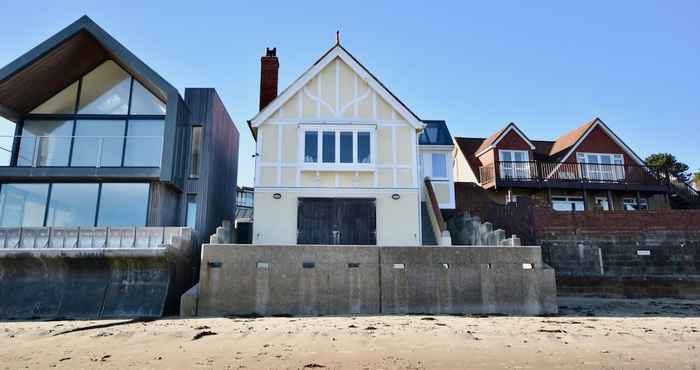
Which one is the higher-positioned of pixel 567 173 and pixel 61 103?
pixel 61 103

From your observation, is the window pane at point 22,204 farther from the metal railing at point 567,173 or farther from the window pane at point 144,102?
the metal railing at point 567,173

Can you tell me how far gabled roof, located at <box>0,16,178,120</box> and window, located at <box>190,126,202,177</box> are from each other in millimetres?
1671

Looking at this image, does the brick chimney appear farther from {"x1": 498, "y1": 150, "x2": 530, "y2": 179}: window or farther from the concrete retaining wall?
{"x1": 498, "y1": 150, "x2": 530, "y2": 179}: window

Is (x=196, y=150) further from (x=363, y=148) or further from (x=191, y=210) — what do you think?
(x=363, y=148)

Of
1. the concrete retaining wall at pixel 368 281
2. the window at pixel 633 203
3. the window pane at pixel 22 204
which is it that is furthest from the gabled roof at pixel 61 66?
the window at pixel 633 203

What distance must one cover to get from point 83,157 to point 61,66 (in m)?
3.44

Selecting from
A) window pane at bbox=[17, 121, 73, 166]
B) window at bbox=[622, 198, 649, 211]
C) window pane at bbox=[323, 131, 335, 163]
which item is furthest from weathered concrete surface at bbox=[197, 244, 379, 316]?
window at bbox=[622, 198, 649, 211]

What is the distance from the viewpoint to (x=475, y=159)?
2853 centimetres

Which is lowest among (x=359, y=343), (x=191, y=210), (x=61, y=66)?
(x=359, y=343)

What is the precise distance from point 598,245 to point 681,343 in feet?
29.4

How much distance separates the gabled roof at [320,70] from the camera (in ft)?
55.8

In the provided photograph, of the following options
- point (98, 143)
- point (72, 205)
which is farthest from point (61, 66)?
point (72, 205)

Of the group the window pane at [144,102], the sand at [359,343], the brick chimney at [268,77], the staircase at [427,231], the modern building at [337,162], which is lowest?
the sand at [359,343]

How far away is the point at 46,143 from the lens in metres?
16.7
